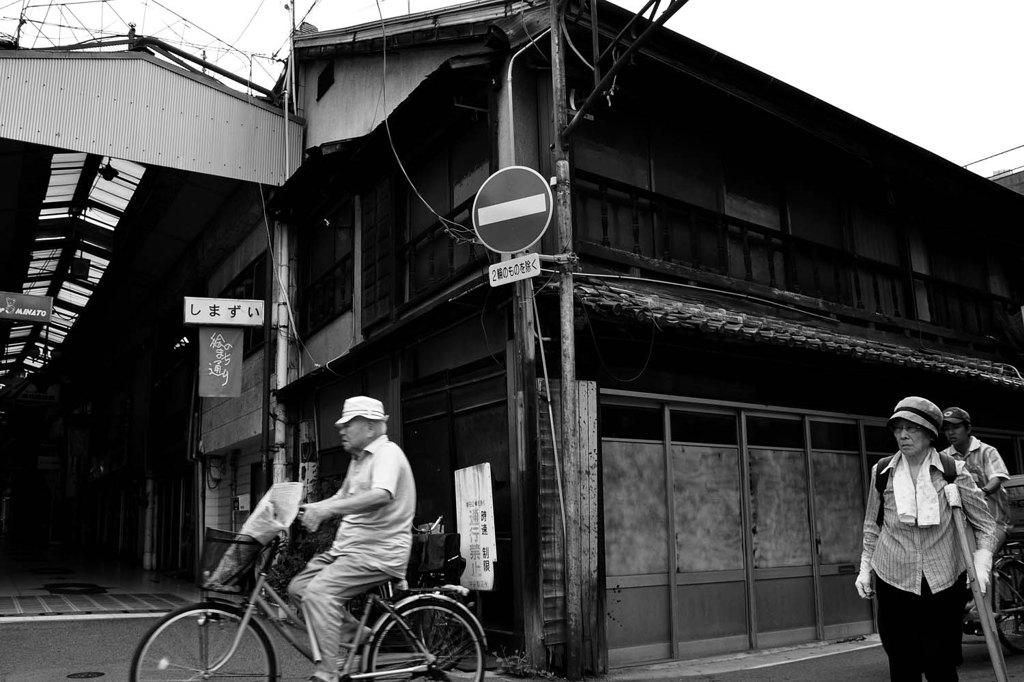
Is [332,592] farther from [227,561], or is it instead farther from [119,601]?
[119,601]

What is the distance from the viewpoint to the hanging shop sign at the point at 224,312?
14703 millimetres

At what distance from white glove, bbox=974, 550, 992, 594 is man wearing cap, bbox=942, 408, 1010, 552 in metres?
3.27

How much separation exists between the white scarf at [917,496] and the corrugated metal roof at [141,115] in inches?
488

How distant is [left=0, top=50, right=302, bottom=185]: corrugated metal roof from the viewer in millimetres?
12766

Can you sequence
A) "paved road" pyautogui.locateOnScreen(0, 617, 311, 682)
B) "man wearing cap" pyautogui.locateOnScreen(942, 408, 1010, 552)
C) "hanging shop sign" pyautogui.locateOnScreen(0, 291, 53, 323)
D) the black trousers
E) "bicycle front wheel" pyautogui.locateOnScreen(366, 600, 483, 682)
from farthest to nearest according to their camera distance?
"hanging shop sign" pyautogui.locateOnScreen(0, 291, 53, 323) → "man wearing cap" pyautogui.locateOnScreen(942, 408, 1010, 552) → "paved road" pyautogui.locateOnScreen(0, 617, 311, 682) → "bicycle front wheel" pyautogui.locateOnScreen(366, 600, 483, 682) → the black trousers

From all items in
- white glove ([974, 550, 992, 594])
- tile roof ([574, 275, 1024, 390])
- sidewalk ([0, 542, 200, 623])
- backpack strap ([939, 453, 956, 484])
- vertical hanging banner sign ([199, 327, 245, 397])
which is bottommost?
sidewalk ([0, 542, 200, 623])

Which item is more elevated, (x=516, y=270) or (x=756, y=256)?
(x=756, y=256)

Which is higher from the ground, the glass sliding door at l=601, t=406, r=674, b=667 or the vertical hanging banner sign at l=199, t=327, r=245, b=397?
the vertical hanging banner sign at l=199, t=327, r=245, b=397

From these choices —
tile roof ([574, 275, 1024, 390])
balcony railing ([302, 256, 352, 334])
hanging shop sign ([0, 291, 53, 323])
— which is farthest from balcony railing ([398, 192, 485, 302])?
hanging shop sign ([0, 291, 53, 323])

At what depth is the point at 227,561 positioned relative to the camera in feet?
16.5

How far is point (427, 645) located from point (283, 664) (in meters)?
2.99

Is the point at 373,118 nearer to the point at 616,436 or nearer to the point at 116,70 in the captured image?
the point at 116,70

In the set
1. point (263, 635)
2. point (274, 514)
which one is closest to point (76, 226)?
point (274, 514)

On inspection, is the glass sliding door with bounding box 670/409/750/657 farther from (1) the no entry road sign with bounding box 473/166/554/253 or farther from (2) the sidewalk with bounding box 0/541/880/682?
(1) the no entry road sign with bounding box 473/166/554/253
